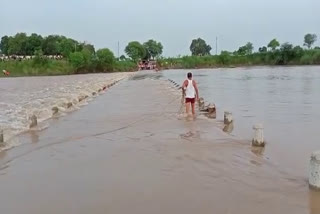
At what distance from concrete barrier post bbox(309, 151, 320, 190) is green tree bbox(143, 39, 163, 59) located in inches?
4116

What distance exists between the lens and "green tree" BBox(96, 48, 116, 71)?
82.3 m

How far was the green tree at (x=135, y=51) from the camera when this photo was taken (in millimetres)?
100062

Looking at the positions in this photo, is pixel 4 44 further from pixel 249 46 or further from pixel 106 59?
pixel 249 46

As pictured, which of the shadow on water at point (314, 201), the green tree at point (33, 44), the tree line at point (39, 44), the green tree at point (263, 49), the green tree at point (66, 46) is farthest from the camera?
the green tree at point (33, 44)

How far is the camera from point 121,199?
628cm

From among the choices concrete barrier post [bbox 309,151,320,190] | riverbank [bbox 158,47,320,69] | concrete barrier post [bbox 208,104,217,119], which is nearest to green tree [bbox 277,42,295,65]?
riverbank [bbox 158,47,320,69]

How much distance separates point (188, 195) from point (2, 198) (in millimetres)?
2900

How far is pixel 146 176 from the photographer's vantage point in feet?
24.5

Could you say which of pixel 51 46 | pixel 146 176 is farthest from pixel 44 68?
pixel 146 176

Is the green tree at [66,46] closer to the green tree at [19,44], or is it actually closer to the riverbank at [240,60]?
the green tree at [19,44]

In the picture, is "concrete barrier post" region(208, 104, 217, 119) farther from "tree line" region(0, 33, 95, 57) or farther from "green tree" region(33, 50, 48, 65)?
"tree line" region(0, 33, 95, 57)

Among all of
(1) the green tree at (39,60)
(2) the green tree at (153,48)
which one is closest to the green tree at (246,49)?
(2) the green tree at (153,48)

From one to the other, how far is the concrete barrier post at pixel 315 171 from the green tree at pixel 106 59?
77.5 metres

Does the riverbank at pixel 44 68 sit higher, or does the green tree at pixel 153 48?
the green tree at pixel 153 48
